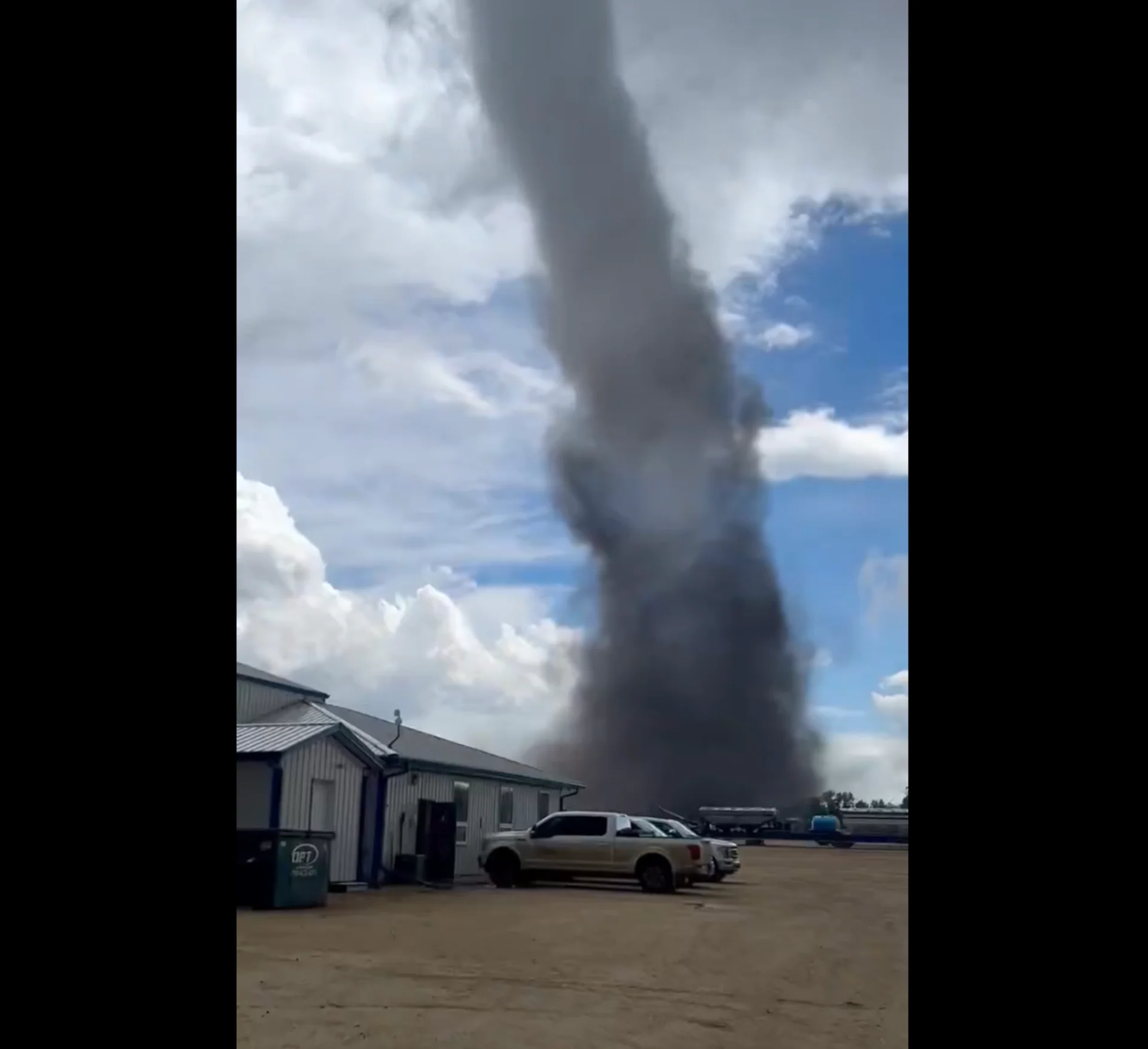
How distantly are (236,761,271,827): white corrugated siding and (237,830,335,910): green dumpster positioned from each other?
1.52 metres

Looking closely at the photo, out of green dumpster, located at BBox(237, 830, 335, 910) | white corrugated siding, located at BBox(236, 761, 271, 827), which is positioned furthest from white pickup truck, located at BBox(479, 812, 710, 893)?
green dumpster, located at BBox(237, 830, 335, 910)

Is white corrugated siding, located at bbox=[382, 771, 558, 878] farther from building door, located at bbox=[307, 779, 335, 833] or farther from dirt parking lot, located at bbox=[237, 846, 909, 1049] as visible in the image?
dirt parking lot, located at bbox=[237, 846, 909, 1049]

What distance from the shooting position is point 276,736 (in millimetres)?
18625

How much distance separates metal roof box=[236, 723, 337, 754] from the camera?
17969 millimetres

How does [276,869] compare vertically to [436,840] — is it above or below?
above

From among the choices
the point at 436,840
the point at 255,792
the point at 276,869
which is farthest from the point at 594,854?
the point at 276,869

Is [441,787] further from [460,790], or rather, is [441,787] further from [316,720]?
[316,720]

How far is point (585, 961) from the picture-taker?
10.8 metres

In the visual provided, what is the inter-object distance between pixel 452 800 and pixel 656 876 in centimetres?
555

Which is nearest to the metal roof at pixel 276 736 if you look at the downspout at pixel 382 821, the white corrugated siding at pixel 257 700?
the downspout at pixel 382 821
